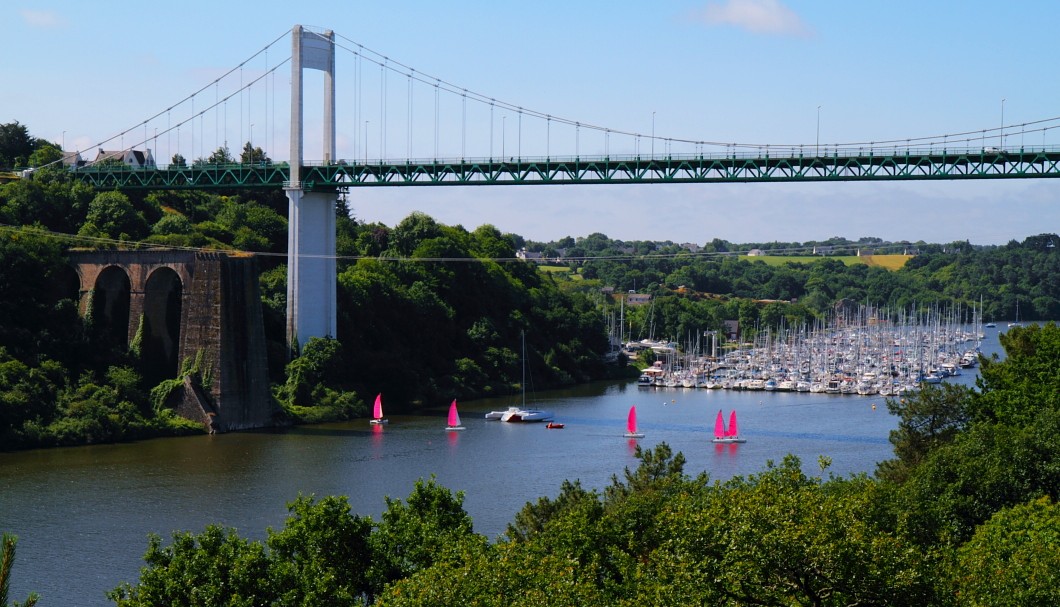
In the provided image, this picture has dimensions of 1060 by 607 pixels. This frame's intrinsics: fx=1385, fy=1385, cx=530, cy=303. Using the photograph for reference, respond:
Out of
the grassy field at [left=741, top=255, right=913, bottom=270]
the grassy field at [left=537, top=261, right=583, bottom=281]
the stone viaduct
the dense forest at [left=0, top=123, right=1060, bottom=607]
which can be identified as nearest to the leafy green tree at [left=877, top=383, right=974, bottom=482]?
the dense forest at [left=0, top=123, right=1060, bottom=607]

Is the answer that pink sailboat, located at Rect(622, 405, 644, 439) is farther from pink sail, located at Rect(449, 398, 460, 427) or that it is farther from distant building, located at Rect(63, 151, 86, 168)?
distant building, located at Rect(63, 151, 86, 168)

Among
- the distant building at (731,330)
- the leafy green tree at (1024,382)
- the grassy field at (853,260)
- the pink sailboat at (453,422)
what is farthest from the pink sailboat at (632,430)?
the grassy field at (853,260)

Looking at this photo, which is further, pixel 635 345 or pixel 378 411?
pixel 635 345

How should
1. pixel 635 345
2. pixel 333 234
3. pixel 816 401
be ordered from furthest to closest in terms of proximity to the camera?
pixel 635 345
pixel 816 401
pixel 333 234

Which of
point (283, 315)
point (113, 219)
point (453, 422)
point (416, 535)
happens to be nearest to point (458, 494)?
point (416, 535)

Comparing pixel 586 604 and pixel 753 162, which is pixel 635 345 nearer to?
pixel 753 162

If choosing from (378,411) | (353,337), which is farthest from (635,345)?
(378,411)
